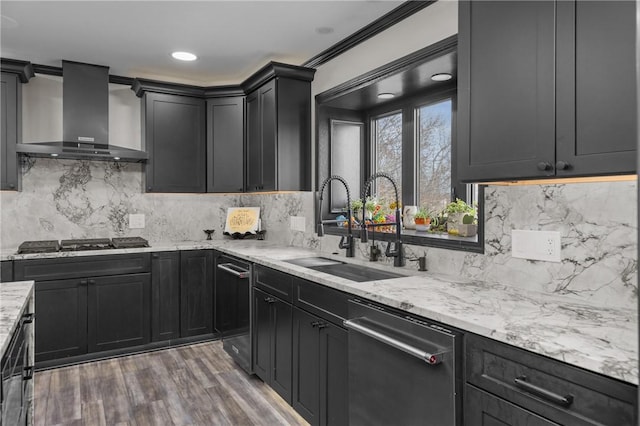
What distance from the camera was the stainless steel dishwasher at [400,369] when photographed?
148 cm

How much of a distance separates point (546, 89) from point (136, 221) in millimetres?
Answer: 3832

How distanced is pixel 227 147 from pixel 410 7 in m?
2.29

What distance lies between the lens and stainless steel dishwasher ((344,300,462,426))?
1.48 metres

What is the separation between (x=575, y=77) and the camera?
1.37 m

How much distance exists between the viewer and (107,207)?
4117 mm

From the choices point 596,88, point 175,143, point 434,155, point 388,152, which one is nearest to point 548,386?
point 596,88

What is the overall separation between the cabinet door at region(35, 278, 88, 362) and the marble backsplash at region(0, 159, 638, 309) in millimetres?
699

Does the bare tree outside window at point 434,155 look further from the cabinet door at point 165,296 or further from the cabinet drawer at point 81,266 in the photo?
the cabinet drawer at point 81,266

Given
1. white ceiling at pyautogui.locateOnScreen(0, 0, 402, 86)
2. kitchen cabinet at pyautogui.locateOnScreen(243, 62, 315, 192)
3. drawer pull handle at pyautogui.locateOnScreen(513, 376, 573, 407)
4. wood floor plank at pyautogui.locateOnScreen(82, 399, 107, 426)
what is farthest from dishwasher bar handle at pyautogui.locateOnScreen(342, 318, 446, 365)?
white ceiling at pyautogui.locateOnScreen(0, 0, 402, 86)

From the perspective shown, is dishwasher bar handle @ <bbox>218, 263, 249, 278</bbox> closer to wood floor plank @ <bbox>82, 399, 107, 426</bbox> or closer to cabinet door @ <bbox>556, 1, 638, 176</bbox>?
wood floor plank @ <bbox>82, 399, 107, 426</bbox>

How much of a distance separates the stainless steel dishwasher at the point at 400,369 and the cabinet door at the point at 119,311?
2.37 m

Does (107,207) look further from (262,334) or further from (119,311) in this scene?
(262,334)

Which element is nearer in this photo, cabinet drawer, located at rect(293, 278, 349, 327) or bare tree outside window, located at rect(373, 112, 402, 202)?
cabinet drawer, located at rect(293, 278, 349, 327)

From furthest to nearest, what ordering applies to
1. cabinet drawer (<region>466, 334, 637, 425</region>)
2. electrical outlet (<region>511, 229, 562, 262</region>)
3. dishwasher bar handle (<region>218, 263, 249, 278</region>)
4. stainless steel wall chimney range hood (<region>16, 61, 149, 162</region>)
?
stainless steel wall chimney range hood (<region>16, 61, 149, 162</region>) → dishwasher bar handle (<region>218, 263, 249, 278</region>) → electrical outlet (<region>511, 229, 562, 262</region>) → cabinet drawer (<region>466, 334, 637, 425</region>)
